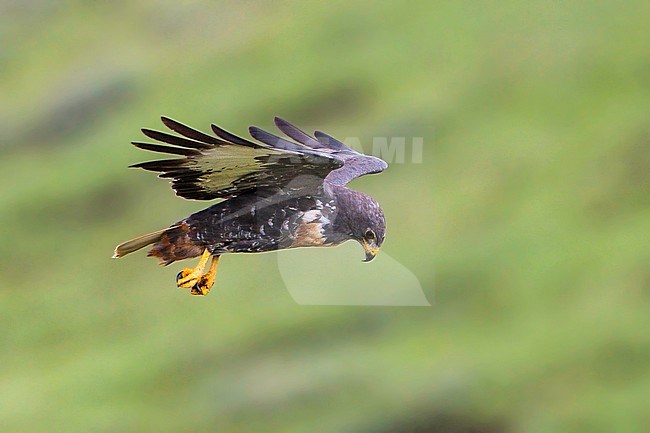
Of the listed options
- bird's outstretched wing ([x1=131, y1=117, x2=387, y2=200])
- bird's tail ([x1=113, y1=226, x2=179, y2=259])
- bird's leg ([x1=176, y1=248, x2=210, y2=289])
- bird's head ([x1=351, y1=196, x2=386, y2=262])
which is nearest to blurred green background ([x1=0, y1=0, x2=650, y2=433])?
bird's head ([x1=351, y1=196, x2=386, y2=262])

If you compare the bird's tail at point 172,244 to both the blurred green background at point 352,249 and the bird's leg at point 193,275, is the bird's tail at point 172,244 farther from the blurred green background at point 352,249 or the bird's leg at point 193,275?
the blurred green background at point 352,249

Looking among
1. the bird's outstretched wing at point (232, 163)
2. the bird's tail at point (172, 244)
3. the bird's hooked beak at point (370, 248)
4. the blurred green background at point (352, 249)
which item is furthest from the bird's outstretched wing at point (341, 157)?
the blurred green background at point (352, 249)

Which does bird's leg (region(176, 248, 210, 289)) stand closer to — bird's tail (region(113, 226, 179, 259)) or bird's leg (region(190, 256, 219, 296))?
bird's leg (region(190, 256, 219, 296))

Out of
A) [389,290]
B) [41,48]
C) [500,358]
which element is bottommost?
[500,358]

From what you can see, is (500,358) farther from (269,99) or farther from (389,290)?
(269,99)

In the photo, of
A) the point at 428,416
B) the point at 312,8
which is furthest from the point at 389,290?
the point at 312,8

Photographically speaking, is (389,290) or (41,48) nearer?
(389,290)

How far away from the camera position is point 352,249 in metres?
34.8

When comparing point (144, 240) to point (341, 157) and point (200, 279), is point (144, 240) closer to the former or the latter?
point (200, 279)

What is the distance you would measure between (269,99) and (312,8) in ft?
28.9

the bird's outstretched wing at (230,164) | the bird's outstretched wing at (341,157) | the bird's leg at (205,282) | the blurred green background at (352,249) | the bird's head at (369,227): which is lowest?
the blurred green background at (352,249)

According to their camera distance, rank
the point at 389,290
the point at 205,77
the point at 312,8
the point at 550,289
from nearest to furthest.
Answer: the point at 389,290, the point at 550,289, the point at 205,77, the point at 312,8

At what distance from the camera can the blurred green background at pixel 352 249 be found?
43031mm

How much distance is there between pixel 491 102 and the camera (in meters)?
58.4
